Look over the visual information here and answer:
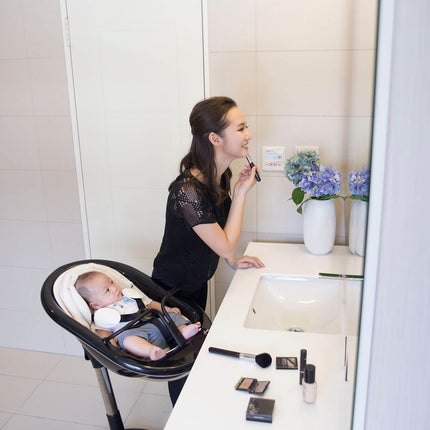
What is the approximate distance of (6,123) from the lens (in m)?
2.37

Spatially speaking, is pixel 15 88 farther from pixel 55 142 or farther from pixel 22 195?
pixel 22 195

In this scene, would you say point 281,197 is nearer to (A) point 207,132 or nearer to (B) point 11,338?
(A) point 207,132

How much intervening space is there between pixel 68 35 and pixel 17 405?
75.9 inches

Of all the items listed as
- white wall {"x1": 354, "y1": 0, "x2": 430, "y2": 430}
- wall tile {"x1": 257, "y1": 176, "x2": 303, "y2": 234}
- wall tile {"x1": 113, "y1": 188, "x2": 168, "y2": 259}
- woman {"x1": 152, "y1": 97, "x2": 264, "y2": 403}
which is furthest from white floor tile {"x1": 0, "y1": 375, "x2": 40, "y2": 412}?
white wall {"x1": 354, "y1": 0, "x2": 430, "y2": 430}

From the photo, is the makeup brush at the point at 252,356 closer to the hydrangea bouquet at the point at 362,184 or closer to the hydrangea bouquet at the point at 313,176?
the hydrangea bouquet at the point at 362,184

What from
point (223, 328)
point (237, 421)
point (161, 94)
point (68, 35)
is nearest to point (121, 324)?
point (223, 328)

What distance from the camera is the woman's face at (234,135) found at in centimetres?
159

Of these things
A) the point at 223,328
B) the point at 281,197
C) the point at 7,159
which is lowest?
the point at 223,328

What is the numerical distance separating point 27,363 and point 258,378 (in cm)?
205

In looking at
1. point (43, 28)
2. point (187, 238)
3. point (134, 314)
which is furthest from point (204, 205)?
point (43, 28)

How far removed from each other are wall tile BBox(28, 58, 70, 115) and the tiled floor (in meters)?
1.49

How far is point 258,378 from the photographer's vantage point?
3.41 ft

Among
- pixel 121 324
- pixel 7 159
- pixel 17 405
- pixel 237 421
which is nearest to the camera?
pixel 237 421

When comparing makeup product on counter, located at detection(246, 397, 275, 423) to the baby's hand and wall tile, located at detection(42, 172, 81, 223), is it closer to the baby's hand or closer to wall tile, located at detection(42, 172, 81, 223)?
the baby's hand
